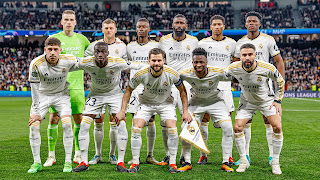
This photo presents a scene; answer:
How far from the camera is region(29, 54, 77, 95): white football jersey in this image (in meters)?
6.12

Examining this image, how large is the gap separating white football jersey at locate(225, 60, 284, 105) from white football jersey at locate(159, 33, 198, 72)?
1.12 meters

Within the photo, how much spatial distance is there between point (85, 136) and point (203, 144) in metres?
1.95

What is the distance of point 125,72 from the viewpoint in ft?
112

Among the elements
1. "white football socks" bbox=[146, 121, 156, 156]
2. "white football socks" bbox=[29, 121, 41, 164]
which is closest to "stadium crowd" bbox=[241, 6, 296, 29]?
"white football socks" bbox=[146, 121, 156, 156]

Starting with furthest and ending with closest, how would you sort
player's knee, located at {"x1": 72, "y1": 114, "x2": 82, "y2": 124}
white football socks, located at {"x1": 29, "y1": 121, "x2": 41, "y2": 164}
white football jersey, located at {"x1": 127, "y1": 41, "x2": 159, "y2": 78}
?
white football jersey, located at {"x1": 127, "y1": 41, "x2": 159, "y2": 78} < player's knee, located at {"x1": 72, "y1": 114, "x2": 82, "y2": 124} < white football socks, located at {"x1": 29, "y1": 121, "x2": 41, "y2": 164}

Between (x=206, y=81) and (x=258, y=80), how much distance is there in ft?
2.79

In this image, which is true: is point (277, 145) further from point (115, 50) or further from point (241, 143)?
point (115, 50)

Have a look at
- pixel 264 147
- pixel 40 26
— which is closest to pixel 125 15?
pixel 40 26

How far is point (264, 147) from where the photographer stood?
870cm

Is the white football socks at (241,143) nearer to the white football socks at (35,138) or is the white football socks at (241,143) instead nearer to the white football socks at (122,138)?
the white football socks at (122,138)

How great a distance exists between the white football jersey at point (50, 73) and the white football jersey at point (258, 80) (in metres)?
2.68

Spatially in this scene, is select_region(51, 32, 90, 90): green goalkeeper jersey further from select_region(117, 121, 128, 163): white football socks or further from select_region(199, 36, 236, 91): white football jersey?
select_region(199, 36, 236, 91): white football jersey

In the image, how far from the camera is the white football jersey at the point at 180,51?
7160 millimetres

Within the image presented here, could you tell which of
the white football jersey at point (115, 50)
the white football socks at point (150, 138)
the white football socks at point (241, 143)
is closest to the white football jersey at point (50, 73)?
the white football jersey at point (115, 50)
